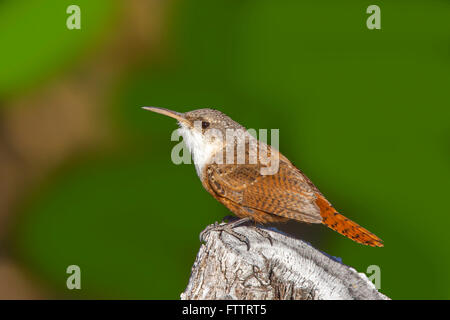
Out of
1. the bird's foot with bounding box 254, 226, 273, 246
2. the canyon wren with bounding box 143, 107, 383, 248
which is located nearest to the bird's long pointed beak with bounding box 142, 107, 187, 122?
the canyon wren with bounding box 143, 107, 383, 248

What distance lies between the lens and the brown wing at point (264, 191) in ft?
12.6

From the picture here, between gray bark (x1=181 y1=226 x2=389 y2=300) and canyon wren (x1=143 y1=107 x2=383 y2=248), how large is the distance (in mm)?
281

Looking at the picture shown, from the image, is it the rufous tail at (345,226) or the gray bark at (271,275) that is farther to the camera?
the rufous tail at (345,226)

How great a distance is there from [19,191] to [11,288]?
71 centimetres

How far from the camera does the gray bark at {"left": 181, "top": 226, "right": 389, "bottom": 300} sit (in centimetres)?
303

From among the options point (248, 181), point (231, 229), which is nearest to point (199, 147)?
point (248, 181)

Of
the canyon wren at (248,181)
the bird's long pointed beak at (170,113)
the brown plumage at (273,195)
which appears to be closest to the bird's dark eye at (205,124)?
the canyon wren at (248,181)

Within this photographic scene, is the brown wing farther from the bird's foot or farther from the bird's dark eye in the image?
the bird's dark eye

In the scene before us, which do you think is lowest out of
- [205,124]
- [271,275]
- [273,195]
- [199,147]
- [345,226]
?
[271,275]

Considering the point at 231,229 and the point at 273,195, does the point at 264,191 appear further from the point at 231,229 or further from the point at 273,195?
Answer: the point at 231,229

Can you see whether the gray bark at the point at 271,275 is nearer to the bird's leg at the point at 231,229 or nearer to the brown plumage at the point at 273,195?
the bird's leg at the point at 231,229

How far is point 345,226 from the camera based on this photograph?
145 inches

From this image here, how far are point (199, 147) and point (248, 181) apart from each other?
1.68 feet

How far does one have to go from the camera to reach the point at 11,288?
467 centimetres
